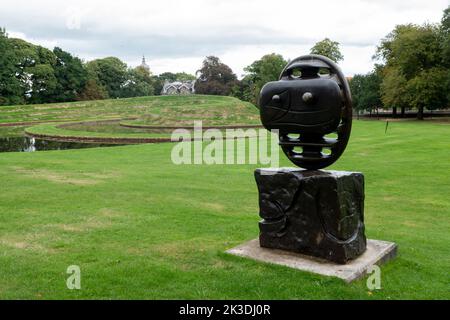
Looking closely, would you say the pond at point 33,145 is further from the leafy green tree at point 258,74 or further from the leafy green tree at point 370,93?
the leafy green tree at point 258,74

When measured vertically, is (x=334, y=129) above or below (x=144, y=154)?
above

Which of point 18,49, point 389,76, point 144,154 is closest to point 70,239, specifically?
point 144,154

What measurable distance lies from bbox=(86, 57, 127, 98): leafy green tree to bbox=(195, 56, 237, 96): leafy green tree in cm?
1915

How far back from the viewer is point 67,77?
263 ft

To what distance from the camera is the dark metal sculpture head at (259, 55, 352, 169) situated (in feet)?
20.8

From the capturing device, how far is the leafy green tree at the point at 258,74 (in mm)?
80062

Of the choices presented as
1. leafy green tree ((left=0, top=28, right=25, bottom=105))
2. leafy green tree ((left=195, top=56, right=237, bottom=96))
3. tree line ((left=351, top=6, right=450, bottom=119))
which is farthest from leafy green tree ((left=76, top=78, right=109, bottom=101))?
tree line ((left=351, top=6, right=450, bottom=119))

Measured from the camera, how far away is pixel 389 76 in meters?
52.9

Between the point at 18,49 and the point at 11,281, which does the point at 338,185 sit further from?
the point at 18,49

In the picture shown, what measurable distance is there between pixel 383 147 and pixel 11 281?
20.8m

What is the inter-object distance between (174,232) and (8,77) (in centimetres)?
6821
